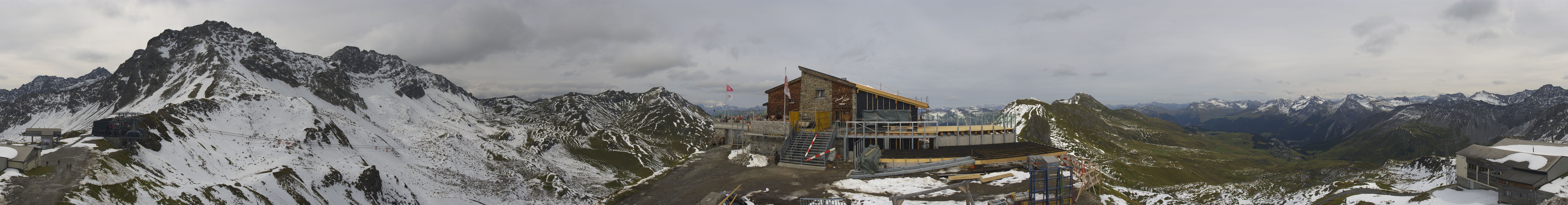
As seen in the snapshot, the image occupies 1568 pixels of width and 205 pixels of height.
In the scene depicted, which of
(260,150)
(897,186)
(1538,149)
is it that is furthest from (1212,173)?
(260,150)

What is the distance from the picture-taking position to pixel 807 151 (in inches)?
1227

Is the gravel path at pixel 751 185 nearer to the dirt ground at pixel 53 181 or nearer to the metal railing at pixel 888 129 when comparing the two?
the metal railing at pixel 888 129

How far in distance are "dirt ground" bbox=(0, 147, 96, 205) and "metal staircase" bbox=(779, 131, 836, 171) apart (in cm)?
2984

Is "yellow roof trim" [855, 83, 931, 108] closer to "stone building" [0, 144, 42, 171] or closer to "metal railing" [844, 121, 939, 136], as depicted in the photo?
"metal railing" [844, 121, 939, 136]

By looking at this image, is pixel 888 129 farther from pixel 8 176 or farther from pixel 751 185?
pixel 8 176

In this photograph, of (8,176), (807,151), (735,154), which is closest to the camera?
(8,176)

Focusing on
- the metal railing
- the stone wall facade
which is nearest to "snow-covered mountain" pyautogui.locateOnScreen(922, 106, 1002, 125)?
the metal railing

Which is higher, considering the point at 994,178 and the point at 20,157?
the point at 20,157

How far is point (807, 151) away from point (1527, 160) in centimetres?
3616

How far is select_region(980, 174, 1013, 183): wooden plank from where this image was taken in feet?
75.7

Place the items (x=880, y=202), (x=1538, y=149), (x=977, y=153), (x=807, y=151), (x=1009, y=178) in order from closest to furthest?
(x=880, y=202) → (x=1009, y=178) → (x=977, y=153) → (x=1538, y=149) → (x=807, y=151)

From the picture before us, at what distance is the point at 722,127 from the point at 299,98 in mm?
156036

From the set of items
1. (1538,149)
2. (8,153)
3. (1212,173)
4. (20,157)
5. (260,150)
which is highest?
(1538,149)

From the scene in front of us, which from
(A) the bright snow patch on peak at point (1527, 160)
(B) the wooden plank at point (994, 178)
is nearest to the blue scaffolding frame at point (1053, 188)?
(B) the wooden plank at point (994, 178)
